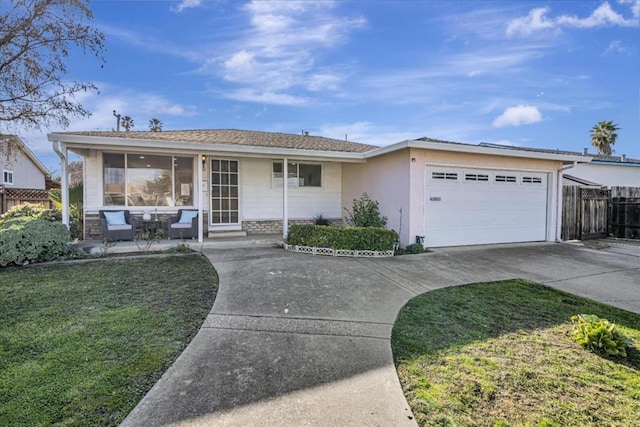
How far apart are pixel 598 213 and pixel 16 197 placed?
87.0 feet

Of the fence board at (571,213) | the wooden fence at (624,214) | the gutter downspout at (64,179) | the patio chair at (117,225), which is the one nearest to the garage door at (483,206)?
the fence board at (571,213)

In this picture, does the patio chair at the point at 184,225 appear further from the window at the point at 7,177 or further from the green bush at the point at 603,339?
the window at the point at 7,177

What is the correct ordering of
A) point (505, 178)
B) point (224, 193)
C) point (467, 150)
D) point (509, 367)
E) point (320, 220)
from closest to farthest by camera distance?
point (509, 367)
point (467, 150)
point (505, 178)
point (224, 193)
point (320, 220)

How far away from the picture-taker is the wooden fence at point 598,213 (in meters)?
10.6

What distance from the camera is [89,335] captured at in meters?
3.33

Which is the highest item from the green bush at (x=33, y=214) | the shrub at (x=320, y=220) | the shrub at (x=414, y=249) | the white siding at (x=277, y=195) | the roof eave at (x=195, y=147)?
the roof eave at (x=195, y=147)

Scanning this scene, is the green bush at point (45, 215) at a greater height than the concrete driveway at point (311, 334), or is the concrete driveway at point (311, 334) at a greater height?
the green bush at point (45, 215)

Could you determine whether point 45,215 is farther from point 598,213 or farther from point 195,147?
point 598,213

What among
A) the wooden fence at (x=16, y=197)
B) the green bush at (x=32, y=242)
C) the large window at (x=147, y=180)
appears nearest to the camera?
the green bush at (x=32, y=242)

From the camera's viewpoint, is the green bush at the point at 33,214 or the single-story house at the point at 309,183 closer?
the single-story house at the point at 309,183

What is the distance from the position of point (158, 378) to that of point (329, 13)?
9.37 m

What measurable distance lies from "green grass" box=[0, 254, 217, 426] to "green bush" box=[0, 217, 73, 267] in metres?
0.40

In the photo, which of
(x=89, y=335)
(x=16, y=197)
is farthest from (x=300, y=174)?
(x=16, y=197)

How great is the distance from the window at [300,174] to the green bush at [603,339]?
29.3ft
